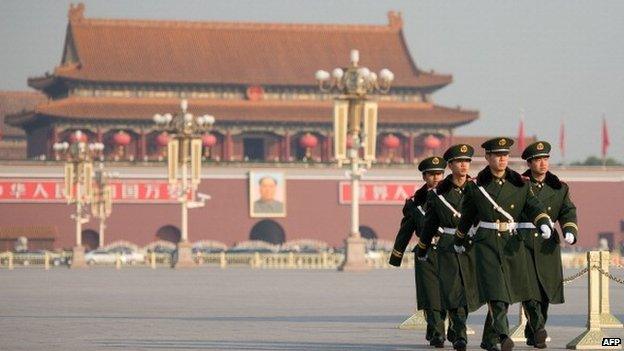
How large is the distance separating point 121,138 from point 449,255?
201 feet

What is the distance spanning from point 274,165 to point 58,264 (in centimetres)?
1583

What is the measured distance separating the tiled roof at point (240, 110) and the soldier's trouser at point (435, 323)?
60.7 metres

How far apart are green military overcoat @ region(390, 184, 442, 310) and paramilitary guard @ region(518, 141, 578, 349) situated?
2.96 feet

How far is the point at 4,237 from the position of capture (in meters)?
68.6

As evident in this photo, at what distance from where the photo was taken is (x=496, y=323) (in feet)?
42.5

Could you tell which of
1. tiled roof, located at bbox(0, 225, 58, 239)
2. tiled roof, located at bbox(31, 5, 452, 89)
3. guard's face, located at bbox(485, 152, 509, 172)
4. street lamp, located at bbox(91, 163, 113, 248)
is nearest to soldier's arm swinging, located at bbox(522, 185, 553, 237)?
guard's face, located at bbox(485, 152, 509, 172)

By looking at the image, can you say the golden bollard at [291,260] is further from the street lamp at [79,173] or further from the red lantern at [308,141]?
the red lantern at [308,141]

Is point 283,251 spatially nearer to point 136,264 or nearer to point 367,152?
point 136,264

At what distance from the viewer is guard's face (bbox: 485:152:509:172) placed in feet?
43.3

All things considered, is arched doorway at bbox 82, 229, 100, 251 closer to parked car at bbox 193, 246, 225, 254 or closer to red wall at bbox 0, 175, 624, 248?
red wall at bbox 0, 175, 624, 248

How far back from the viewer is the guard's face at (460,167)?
13.8 metres

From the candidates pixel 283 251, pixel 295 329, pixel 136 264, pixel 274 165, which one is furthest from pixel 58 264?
pixel 295 329

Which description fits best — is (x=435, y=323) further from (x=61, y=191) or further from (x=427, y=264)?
(x=61, y=191)

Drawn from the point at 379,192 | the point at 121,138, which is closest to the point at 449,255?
the point at 379,192
